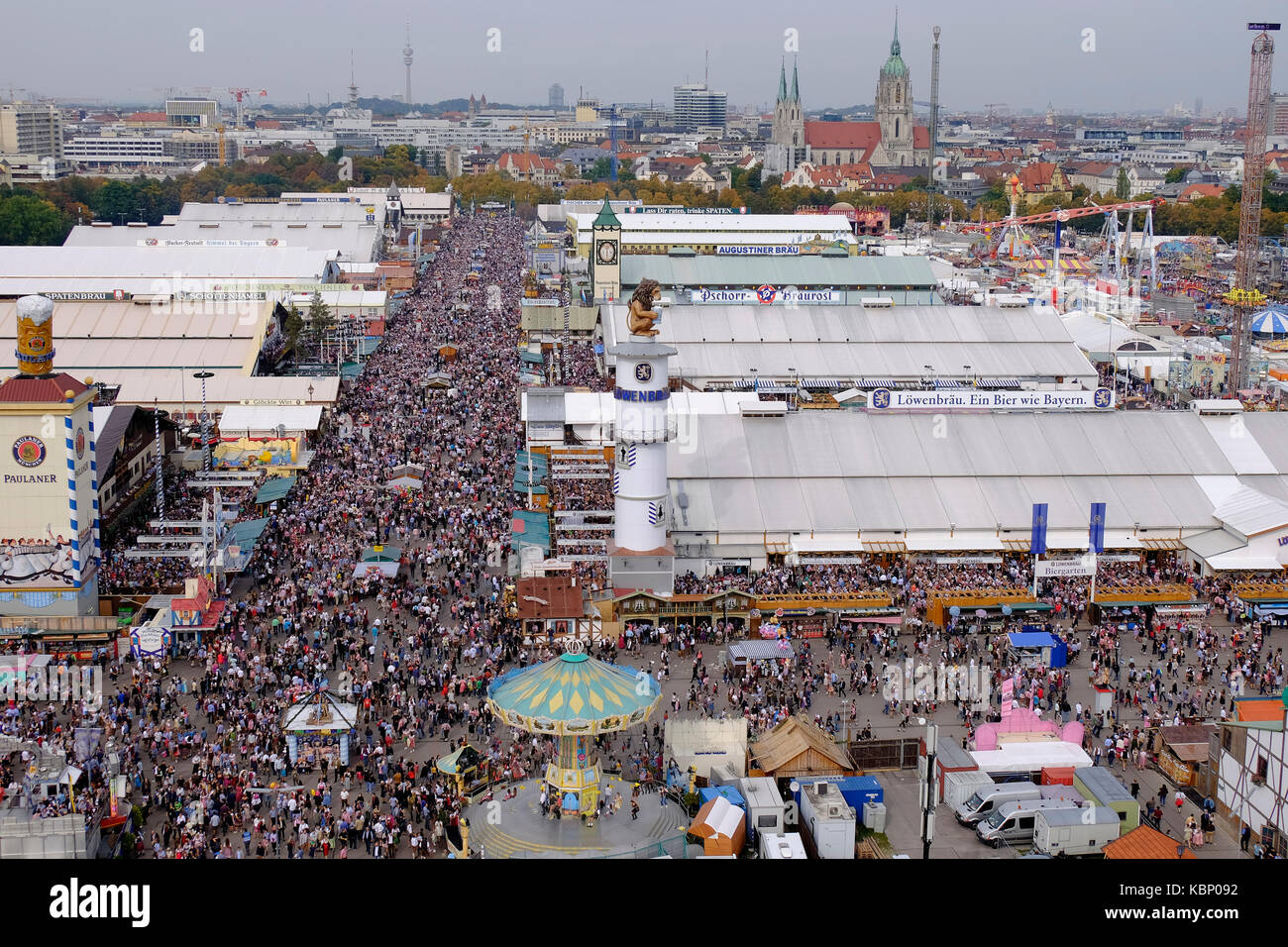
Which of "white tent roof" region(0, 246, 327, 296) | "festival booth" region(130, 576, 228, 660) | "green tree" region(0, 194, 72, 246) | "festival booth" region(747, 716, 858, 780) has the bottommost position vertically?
"festival booth" region(747, 716, 858, 780)

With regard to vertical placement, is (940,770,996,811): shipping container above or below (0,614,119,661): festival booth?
below

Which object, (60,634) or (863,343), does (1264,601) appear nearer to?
(863,343)

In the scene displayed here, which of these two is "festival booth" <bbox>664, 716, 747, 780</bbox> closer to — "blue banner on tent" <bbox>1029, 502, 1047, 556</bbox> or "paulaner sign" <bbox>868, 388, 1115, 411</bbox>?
"blue banner on tent" <bbox>1029, 502, 1047, 556</bbox>

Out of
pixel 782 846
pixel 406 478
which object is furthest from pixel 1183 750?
pixel 406 478

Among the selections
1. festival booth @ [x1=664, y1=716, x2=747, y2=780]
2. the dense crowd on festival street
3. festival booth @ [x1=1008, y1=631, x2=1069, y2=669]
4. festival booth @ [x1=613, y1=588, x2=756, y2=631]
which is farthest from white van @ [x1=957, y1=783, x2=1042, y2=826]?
festival booth @ [x1=613, y1=588, x2=756, y2=631]

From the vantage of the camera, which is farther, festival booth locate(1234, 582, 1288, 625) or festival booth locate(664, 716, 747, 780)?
festival booth locate(1234, 582, 1288, 625)

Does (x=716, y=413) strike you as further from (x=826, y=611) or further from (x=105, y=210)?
(x=105, y=210)
